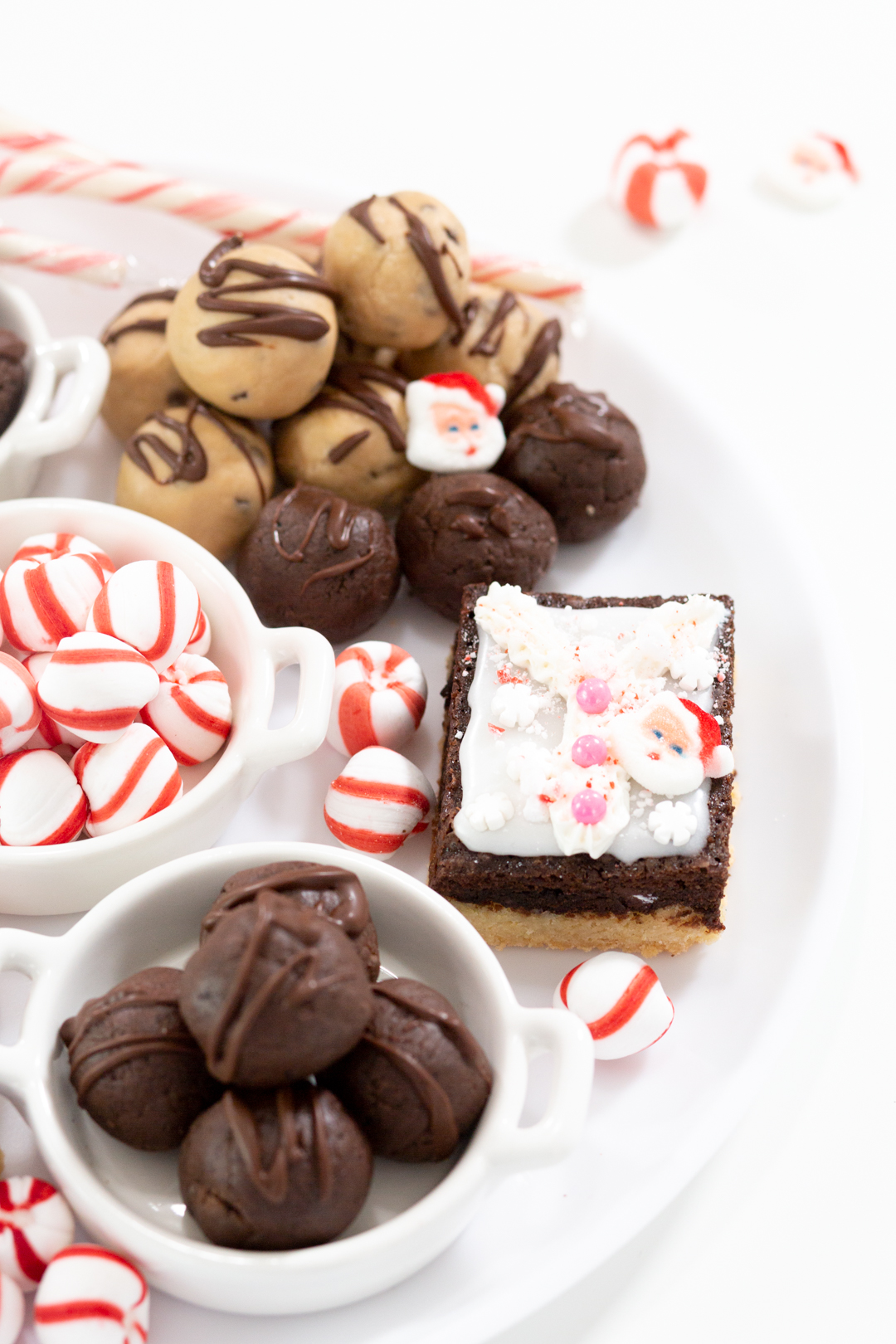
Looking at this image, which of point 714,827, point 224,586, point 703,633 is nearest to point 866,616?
point 703,633

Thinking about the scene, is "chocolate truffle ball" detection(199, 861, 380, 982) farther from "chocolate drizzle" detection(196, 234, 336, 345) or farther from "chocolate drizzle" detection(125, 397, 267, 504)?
"chocolate drizzle" detection(196, 234, 336, 345)

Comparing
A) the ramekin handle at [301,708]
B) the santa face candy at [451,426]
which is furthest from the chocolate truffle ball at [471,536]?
the ramekin handle at [301,708]

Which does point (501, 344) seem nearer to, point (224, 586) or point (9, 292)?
point (224, 586)

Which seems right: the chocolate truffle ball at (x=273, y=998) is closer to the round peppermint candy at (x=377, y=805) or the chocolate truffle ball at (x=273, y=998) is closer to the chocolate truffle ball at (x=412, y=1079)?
the chocolate truffle ball at (x=412, y=1079)

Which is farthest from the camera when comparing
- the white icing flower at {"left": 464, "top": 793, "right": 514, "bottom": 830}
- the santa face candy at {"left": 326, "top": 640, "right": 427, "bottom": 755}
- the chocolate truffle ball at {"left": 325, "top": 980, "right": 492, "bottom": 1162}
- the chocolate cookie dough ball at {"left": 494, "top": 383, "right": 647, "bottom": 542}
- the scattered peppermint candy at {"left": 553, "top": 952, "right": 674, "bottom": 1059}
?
the chocolate cookie dough ball at {"left": 494, "top": 383, "right": 647, "bottom": 542}

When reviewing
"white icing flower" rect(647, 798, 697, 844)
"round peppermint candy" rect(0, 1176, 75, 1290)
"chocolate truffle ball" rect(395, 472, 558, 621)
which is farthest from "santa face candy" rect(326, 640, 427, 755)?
"round peppermint candy" rect(0, 1176, 75, 1290)

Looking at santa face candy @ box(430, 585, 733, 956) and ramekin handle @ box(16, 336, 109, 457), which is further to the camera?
ramekin handle @ box(16, 336, 109, 457)
